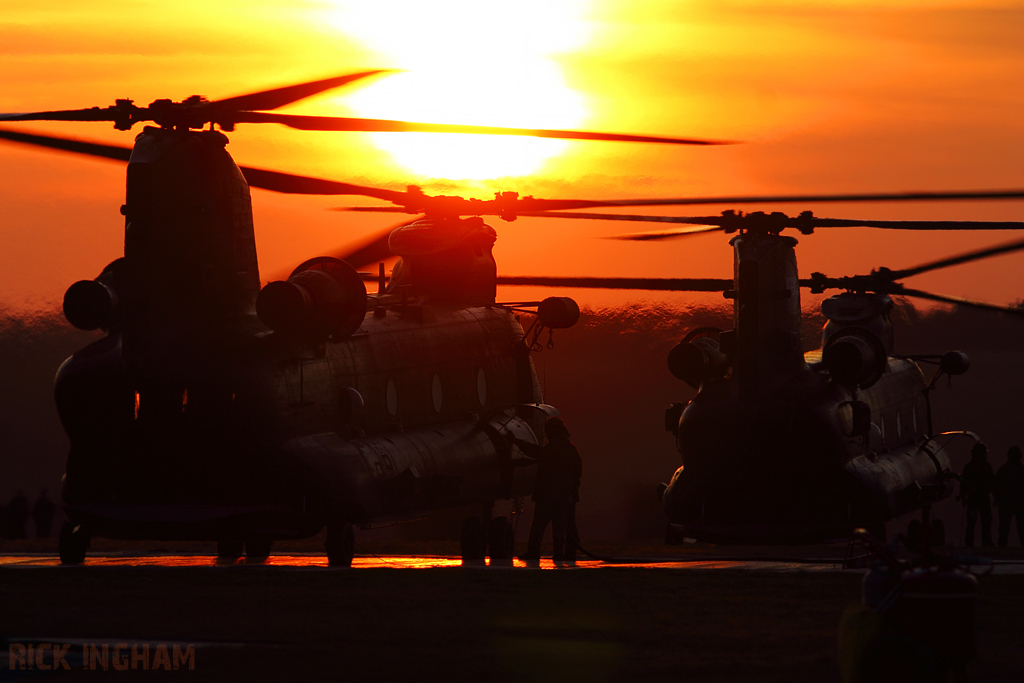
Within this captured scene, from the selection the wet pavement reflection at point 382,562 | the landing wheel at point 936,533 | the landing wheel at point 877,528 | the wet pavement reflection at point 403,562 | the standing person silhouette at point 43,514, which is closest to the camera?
the landing wheel at point 936,533

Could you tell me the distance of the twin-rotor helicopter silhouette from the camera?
22172 mm

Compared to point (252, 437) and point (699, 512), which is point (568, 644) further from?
point (699, 512)

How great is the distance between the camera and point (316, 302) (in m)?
22.8

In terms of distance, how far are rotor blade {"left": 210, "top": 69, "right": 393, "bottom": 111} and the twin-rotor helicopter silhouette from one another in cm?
4

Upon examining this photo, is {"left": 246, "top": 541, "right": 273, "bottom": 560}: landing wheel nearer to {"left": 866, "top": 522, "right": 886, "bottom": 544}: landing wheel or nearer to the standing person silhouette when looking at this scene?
{"left": 866, "top": 522, "right": 886, "bottom": 544}: landing wheel

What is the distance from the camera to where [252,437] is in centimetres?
2217

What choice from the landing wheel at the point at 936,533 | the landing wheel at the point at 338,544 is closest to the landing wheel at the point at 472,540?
the landing wheel at the point at 338,544

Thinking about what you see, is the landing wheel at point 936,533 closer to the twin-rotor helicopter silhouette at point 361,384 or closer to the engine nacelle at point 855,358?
the twin-rotor helicopter silhouette at point 361,384

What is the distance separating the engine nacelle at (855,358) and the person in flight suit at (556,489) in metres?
5.01

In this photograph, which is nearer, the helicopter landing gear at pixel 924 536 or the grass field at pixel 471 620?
the helicopter landing gear at pixel 924 536

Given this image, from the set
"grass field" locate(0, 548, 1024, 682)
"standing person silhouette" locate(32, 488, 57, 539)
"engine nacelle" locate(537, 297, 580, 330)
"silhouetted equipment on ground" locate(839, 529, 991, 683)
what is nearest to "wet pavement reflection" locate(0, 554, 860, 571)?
"grass field" locate(0, 548, 1024, 682)

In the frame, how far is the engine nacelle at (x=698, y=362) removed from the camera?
2559 cm

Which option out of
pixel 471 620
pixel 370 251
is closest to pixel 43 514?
pixel 370 251

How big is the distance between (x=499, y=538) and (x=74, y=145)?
33.3 ft
